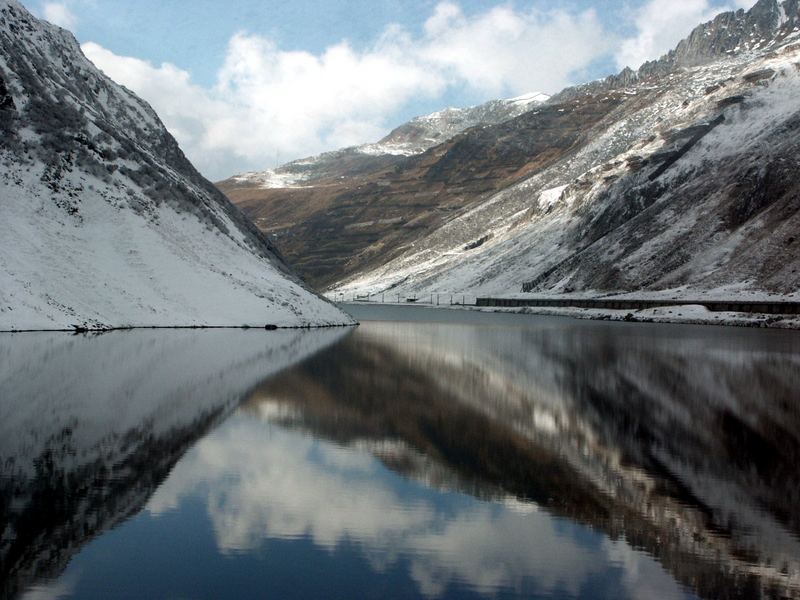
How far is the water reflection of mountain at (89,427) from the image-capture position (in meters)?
8.74

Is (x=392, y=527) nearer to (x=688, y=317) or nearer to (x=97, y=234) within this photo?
(x=97, y=234)

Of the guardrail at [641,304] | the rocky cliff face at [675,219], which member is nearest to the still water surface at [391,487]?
the guardrail at [641,304]

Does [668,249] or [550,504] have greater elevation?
[668,249]

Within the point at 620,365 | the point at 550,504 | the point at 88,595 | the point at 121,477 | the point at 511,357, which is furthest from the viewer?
the point at 511,357

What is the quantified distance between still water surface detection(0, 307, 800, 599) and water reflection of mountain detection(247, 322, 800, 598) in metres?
0.05

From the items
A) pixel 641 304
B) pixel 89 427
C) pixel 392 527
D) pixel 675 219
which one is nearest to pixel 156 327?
pixel 89 427

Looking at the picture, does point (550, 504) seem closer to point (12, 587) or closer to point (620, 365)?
point (12, 587)

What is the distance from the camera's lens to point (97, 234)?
49.4 meters

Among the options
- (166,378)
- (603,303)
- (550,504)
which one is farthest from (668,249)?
(550,504)

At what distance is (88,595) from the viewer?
7.14 meters

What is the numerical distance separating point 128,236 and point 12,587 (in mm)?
45252

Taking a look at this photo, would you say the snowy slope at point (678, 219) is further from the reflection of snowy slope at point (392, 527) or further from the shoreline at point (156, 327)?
the reflection of snowy slope at point (392, 527)

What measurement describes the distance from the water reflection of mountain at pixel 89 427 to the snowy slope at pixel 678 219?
Result: 6367 centimetres

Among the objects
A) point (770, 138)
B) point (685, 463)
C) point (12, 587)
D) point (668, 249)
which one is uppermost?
point (770, 138)
